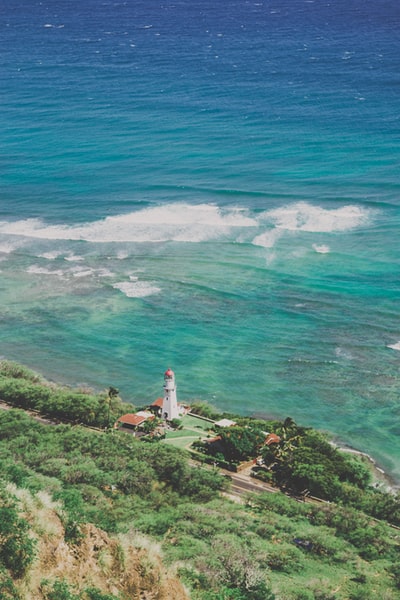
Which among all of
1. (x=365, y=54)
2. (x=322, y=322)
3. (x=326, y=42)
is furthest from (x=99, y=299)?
(x=326, y=42)

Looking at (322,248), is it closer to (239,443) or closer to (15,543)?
(239,443)

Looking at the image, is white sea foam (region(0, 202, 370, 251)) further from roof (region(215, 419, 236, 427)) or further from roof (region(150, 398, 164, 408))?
roof (region(215, 419, 236, 427))

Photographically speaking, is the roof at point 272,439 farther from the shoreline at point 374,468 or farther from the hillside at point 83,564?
the hillside at point 83,564

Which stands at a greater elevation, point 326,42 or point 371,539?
point 326,42

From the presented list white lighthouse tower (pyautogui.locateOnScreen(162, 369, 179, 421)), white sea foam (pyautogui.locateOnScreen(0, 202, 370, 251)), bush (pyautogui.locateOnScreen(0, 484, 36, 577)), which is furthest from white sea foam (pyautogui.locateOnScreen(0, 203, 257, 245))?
bush (pyautogui.locateOnScreen(0, 484, 36, 577))

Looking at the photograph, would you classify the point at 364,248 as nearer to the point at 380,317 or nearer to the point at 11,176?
the point at 380,317

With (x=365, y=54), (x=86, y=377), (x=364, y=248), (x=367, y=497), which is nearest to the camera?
(x=367, y=497)

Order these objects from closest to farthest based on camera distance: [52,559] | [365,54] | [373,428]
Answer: [52,559] → [373,428] → [365,54]
